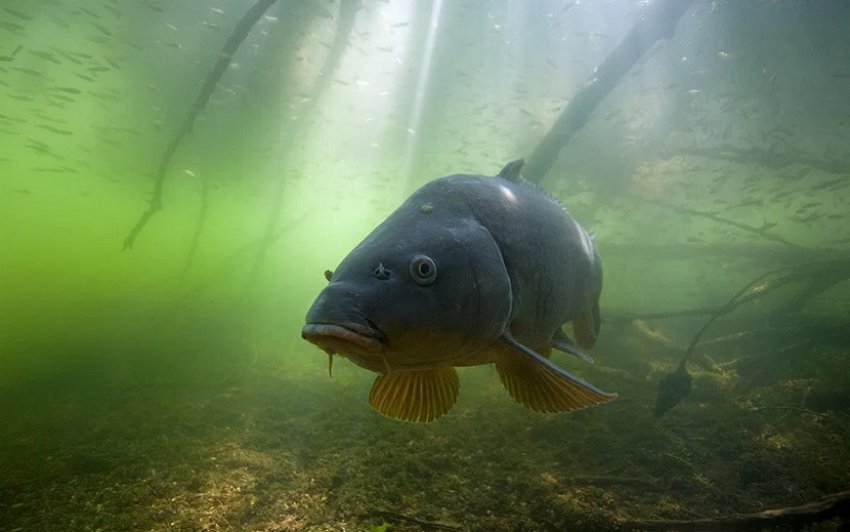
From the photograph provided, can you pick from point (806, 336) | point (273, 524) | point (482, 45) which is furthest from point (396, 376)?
point (482, 45)

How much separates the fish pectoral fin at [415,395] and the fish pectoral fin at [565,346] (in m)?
0.85

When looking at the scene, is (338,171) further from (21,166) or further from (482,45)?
(21,166)

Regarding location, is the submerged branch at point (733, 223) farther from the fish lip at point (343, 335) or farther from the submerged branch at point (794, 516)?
the fish lip at point (343, 335)

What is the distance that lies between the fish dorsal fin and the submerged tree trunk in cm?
768

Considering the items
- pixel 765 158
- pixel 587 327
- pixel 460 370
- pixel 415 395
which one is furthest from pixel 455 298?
pixel 765 158

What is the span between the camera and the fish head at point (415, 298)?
4.74ft

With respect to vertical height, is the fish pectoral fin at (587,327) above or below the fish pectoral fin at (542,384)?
above

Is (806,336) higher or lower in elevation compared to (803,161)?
lower

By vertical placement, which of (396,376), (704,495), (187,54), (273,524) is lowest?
(273,524)

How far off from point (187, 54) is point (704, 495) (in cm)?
1894

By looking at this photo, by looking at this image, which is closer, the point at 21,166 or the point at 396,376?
the point at 396,376

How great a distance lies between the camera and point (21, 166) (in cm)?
3928

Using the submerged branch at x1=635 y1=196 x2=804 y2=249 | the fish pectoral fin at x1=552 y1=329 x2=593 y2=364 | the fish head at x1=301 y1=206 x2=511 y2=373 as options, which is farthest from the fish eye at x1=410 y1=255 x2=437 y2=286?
the submerged branch at x1=635 y1=196 x2=804 y2=249

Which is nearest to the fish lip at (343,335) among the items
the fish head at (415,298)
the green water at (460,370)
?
the fish head at (415,298)
